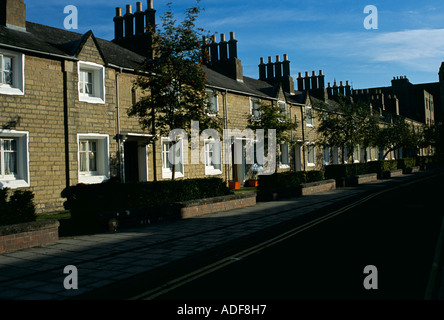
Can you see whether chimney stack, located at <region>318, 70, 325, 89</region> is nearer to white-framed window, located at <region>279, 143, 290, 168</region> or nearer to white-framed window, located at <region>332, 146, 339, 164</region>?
white-framed window, located at <region>332, 146, 339, 164</region>

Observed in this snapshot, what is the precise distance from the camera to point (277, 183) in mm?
18672

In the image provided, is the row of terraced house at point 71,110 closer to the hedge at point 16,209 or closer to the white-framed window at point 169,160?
the white-framed window at point 169,160

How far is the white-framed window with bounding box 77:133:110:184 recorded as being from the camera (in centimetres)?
1678

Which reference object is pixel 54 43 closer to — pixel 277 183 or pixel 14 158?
pixel 14 158

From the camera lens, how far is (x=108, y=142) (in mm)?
17469

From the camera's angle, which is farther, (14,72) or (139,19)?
(139,19)

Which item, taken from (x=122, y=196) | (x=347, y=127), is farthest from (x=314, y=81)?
(x=122, y=196)

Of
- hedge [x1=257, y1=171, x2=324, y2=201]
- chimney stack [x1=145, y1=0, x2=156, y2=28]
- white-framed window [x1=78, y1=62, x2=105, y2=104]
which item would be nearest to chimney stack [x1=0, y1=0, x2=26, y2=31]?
white-framed window [x1=78, y1=62, x2=105, y2=104]

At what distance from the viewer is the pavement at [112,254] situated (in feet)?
18.7

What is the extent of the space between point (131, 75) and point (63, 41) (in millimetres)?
3330

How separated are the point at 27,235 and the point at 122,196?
318 cm

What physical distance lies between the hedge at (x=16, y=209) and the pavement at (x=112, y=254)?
2.60 feet

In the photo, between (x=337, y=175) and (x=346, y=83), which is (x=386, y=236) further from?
(x=346, y=83)

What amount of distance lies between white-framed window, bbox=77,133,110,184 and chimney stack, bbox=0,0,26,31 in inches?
206
